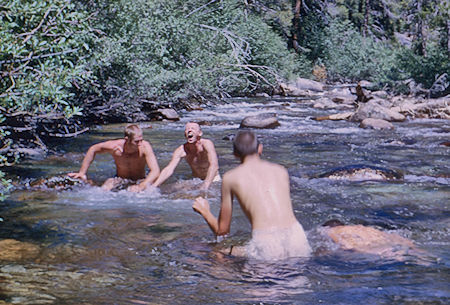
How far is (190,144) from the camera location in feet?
29.6

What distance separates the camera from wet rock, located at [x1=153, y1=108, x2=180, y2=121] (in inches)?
742

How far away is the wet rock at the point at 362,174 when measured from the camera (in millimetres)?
9484

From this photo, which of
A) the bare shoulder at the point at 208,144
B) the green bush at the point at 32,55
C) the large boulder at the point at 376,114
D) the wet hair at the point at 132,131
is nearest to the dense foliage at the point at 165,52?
the green bush at the point at 32,55

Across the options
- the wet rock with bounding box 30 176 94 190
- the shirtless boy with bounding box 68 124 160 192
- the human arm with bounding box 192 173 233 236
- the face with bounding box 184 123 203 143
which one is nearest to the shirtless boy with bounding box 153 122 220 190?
→ the face with bounding box 184 123 203 143

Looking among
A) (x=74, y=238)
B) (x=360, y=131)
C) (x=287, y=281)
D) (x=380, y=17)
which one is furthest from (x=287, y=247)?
(x=380, y=17)

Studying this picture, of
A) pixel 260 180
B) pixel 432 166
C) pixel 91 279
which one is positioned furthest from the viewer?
pixel 432 166

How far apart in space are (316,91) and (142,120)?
17487 mm

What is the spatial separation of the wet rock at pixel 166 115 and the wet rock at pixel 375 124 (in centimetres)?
595

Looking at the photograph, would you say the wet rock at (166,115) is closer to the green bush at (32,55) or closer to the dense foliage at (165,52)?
the dense foliage at (165,52)

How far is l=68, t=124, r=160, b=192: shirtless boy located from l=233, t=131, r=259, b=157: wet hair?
146 inches

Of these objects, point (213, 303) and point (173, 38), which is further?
point (173, 38)

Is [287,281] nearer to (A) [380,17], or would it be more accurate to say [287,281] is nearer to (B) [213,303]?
(B) [213,303]

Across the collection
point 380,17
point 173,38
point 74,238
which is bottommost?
point 74,238

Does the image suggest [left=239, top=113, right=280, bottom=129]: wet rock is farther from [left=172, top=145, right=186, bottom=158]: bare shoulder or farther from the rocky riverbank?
[left=172, top=145, right=186, bottom=158]: bare shoulder
